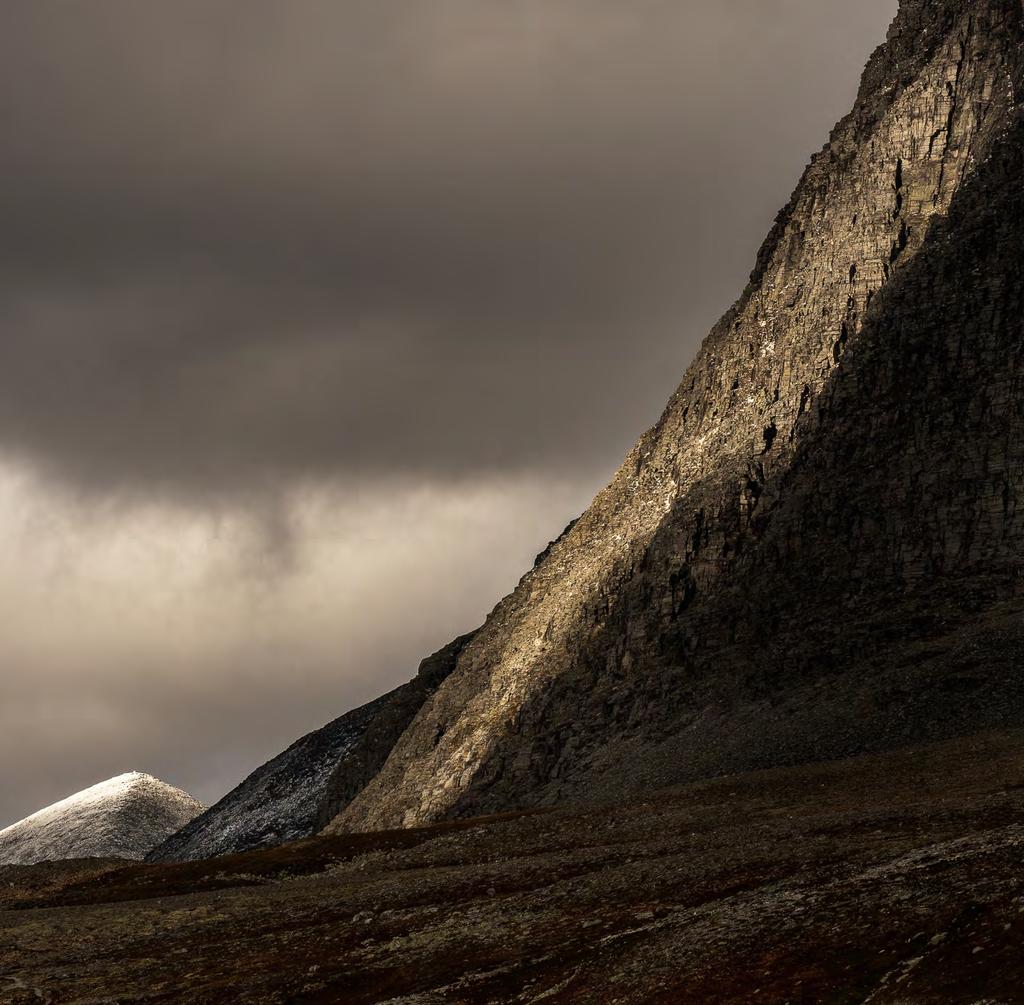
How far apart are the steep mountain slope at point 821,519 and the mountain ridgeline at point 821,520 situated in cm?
30

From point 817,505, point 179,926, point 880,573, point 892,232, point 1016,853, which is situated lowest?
point 1016,853

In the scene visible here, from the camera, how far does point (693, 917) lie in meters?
47.9

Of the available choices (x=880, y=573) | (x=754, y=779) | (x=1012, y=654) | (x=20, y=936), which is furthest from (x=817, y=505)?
(x=20, y=936)

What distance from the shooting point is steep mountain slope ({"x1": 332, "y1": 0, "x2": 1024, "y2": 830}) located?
130125 millimetres

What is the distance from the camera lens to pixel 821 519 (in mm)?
148875

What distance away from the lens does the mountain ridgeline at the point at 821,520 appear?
129625 millimetres

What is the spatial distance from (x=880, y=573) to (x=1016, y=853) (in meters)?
98.6

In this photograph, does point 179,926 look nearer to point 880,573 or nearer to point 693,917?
point 693,917

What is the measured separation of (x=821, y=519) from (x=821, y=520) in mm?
165

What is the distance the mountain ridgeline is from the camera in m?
130

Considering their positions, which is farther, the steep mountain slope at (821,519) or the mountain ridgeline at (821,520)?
the steep mountain slope at (821,519)

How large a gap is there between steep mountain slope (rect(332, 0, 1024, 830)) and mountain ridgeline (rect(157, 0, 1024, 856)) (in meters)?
0.30

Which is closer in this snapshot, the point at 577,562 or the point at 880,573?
the point at 880,573

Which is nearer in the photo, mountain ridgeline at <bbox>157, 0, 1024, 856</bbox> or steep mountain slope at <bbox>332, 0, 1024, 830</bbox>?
mountain ridgeline at <bbox>157, 0, 1024, 856</bbox>
